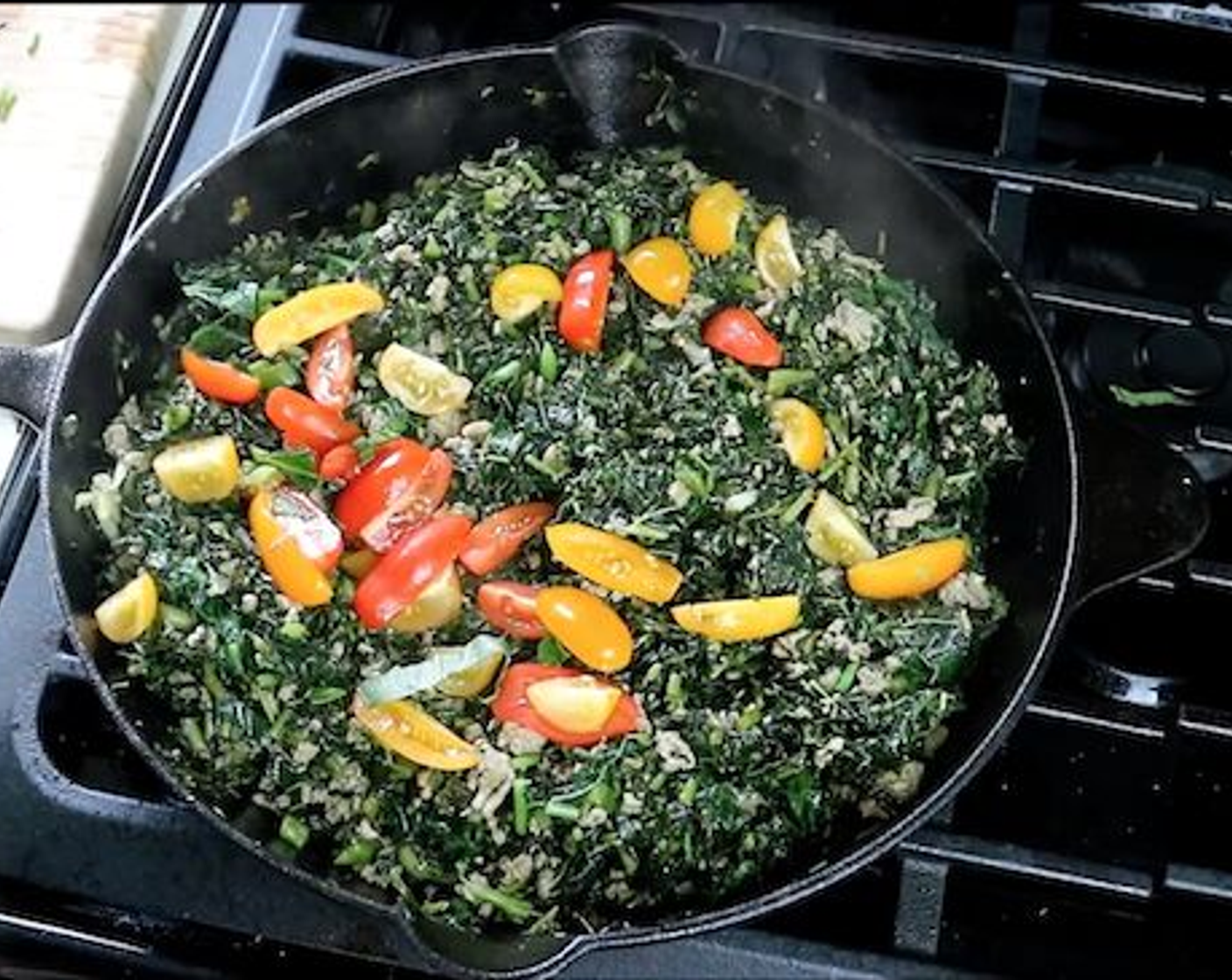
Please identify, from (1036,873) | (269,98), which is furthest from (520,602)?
(269,98)

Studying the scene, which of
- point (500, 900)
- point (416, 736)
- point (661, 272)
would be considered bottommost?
point (500, 900)

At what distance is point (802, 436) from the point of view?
204 centimetres

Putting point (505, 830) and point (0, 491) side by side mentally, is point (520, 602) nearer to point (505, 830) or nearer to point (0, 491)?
point (505, 830)

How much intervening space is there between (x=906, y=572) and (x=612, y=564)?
0.29 metres

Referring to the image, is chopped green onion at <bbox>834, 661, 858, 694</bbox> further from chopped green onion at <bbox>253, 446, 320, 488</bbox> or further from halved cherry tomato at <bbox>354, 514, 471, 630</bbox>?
chopped green onion at <bbox>253, 446, 320, 488</bbox>

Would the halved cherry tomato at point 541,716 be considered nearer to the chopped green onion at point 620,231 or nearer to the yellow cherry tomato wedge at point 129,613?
the yellow cherry tomato wedge at point 129,613

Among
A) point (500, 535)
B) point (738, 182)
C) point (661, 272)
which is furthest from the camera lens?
point (738, 182)

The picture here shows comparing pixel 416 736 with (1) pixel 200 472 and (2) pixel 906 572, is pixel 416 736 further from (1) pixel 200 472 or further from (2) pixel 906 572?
(2) pixel 906 572

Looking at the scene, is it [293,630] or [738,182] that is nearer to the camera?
[293,630]

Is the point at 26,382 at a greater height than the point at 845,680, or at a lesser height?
greater

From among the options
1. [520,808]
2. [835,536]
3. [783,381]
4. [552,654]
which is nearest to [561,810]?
[520,808]

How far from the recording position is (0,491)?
211 centimetres

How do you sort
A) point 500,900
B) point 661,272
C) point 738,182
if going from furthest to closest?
point 738,182 < point 661,272 < point 500,900

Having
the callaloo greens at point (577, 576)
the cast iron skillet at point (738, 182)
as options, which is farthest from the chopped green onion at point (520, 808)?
the cast iron skillet at point (738, 182)
